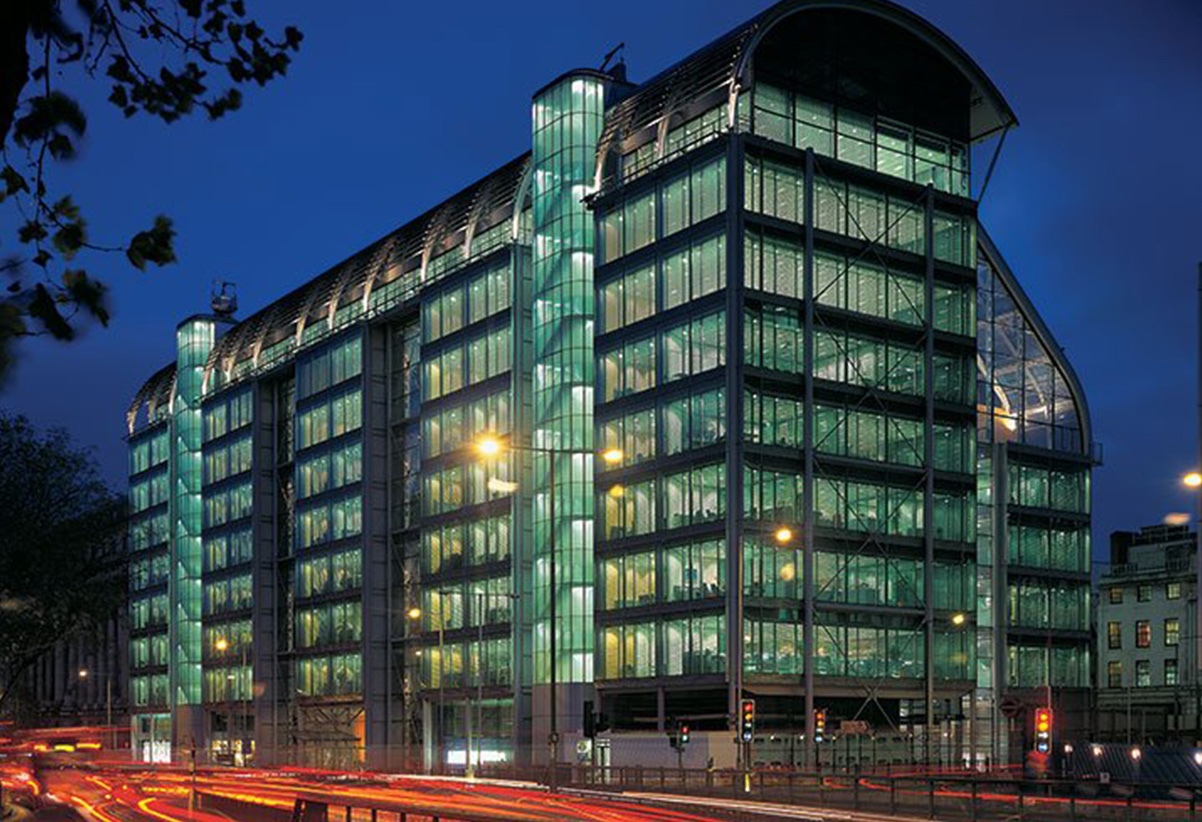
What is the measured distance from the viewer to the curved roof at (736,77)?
76.3 m

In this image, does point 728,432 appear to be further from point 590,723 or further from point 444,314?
point 444,314

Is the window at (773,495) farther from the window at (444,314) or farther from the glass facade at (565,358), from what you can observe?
the window at (444,314)

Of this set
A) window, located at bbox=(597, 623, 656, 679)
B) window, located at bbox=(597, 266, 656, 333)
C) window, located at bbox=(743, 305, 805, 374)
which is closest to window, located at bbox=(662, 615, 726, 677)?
window, located at bbox=(597, 623, 656, 679)

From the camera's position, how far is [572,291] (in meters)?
85.8

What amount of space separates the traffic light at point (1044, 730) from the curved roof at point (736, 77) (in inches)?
1623

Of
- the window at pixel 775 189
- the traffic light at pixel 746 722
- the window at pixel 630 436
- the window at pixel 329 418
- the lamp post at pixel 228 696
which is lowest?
the lamp post at pixel 228 696

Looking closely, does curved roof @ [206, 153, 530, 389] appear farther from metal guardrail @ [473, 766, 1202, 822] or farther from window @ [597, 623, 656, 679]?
metal guardrail @ [473, 766, 1202, 822]

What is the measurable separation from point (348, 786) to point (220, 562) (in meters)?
66.2

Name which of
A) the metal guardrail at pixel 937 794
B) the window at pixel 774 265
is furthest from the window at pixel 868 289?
A: the metal guardrail at pixel 937 794

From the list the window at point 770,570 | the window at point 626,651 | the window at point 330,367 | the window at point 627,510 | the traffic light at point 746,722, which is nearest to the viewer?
the traffic light at point 746,722

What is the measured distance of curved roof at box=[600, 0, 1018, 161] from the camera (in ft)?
250

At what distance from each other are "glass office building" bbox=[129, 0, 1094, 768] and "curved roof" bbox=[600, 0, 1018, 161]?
0.20 meters

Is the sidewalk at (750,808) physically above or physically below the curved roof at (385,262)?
below

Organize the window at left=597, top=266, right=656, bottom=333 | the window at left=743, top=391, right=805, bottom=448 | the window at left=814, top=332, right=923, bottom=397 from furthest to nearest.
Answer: the window at left=597, top=266, right=656, bottom=333 < the window at left=814, top=332, right=923, bottom=397 < the window at left=743, top=391, right=805, bottom=448
